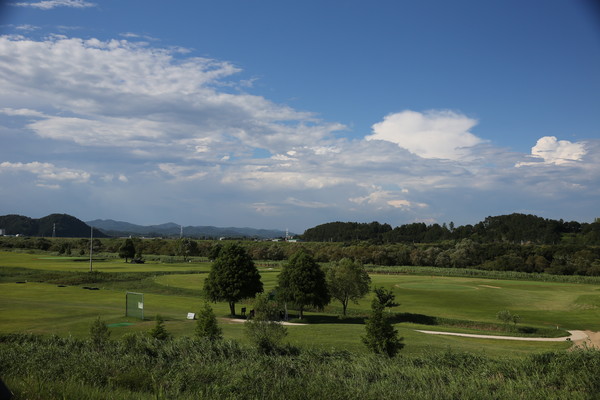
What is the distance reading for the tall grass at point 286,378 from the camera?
30.6ft

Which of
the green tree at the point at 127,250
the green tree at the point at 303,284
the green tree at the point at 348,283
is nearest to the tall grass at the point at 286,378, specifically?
the green tree at the point at 303,284

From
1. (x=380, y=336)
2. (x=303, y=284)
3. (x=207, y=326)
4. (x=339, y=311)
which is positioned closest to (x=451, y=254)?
(x=339, y=311)

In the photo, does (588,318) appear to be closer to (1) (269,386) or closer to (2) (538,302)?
(2) (538,302)

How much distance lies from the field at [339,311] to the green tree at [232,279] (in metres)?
2.47

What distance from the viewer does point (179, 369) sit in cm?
1334

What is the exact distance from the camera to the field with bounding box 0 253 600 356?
3253 cm

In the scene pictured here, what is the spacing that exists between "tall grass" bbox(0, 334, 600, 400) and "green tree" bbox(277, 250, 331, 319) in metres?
29.6

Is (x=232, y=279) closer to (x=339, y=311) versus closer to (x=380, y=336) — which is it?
(x=339, y=311)

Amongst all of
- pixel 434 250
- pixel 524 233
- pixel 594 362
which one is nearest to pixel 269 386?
pixel 594 362

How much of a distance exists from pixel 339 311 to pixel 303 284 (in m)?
10.3

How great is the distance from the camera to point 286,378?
1177 centimetres

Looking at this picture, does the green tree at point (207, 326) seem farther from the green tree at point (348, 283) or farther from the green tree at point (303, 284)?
the green tree at point (348, 283)

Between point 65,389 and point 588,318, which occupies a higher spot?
point 65,389

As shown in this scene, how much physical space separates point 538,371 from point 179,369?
1143 centimetres
